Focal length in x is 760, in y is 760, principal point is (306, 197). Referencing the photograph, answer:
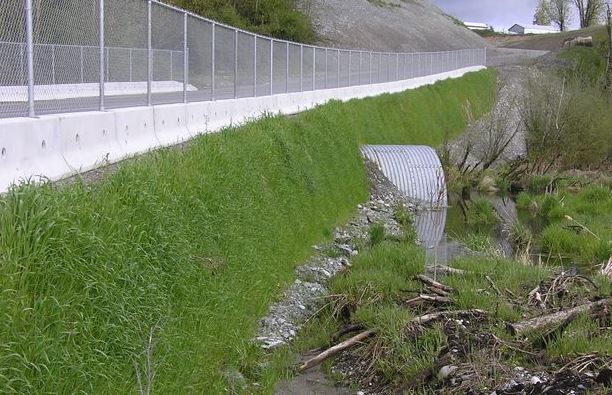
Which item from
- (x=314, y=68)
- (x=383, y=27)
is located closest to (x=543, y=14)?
(x=383, y=27)

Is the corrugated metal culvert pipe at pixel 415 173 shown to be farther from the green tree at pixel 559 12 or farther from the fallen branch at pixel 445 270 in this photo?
the green tree at pixel 559 12

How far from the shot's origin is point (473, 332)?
9336 millimetres

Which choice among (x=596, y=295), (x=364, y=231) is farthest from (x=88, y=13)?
(x=364, y=231)

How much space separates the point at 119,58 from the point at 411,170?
14307mm

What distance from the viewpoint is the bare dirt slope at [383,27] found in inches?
2517

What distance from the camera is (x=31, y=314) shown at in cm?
471

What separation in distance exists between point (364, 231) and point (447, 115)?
82.3 ft

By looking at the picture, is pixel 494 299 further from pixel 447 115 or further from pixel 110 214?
pixel 447 115

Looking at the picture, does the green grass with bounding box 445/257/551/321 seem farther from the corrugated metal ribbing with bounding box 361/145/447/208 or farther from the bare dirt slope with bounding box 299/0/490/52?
the bare dirt slope with bounding box 299/0/490/52

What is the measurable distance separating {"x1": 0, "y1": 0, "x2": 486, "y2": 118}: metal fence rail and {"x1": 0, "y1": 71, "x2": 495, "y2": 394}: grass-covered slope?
4.40 feet

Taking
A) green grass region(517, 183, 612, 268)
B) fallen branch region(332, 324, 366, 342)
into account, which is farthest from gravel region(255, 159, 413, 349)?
Result: green grass region(517, 183, 612, 268)

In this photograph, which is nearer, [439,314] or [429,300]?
[439,314]

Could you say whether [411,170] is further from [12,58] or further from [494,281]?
[12,58]

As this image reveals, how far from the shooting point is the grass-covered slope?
189 inches
